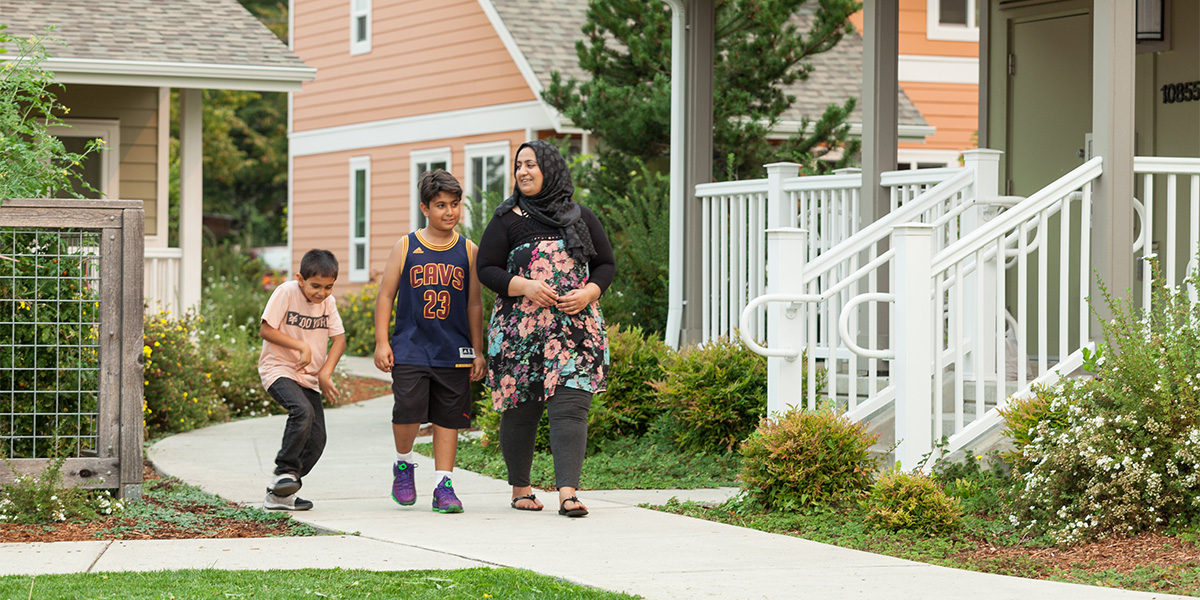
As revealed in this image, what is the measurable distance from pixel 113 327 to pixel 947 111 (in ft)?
54.6

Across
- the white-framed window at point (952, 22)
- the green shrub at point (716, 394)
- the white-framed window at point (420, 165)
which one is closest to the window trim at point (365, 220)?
the white-framed window at point (420, 165)

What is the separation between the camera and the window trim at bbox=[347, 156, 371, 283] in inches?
816

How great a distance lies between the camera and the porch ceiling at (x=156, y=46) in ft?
42.4

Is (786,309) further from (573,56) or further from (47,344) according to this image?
(573,56)

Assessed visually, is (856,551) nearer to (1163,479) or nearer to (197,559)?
(1163,479)

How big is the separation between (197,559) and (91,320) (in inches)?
85.5

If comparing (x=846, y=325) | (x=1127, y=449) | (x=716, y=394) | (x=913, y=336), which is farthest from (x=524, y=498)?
(x=1127, y=449)

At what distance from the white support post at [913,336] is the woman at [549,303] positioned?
1392mm

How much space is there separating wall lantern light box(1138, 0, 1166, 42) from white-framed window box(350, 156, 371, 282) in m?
13.5

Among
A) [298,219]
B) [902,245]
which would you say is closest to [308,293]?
[902,245]

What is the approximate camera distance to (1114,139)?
6945 mm

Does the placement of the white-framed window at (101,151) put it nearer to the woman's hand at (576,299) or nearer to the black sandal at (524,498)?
the black sandal at (524,498)

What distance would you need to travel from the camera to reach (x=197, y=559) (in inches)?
221

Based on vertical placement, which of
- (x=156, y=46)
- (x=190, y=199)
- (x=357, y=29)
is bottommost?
(x=190, y=199)
